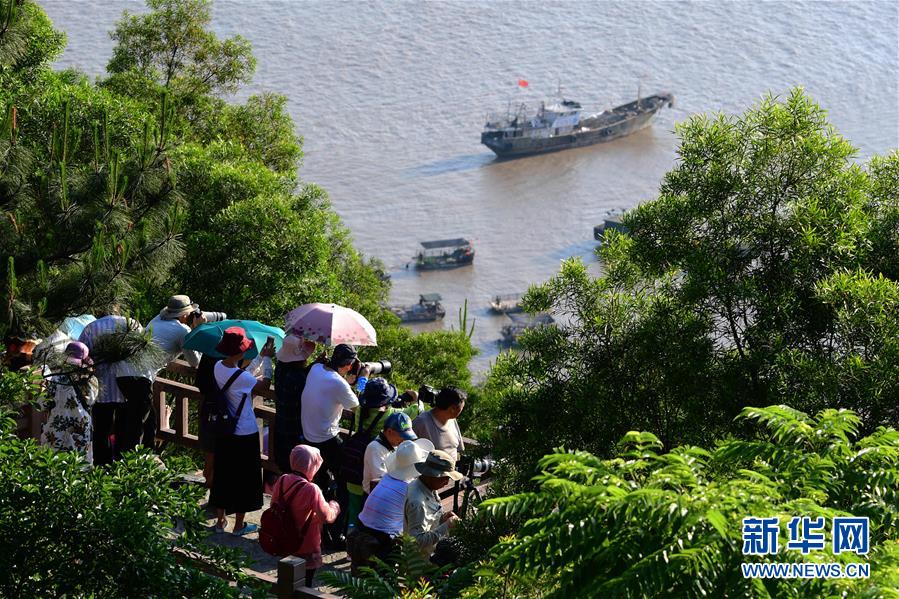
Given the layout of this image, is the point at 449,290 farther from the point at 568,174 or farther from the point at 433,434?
the point at 433,434

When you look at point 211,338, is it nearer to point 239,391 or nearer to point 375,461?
point 239,391

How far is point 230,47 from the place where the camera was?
29.8 meters

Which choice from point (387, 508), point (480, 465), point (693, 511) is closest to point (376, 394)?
point (387, 508)

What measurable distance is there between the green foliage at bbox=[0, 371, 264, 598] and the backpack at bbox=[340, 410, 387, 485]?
2010mm

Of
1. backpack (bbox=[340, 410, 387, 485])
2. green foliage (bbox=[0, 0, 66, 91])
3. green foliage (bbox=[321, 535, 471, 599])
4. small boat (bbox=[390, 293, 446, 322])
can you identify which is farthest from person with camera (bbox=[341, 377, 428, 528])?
small boat (bbox=[390, 293, 446, 322])

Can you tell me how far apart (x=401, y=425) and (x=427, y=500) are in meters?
0.65

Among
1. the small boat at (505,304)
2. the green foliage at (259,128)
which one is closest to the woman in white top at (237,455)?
the green foliage at (259,128)

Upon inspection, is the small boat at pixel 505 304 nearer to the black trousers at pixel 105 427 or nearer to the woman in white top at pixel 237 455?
the black trousers at pixel 105 427

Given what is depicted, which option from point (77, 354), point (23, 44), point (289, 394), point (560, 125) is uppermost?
point (23, 44)

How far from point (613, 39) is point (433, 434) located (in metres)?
96.9

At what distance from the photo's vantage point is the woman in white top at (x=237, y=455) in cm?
912

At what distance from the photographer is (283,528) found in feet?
26.6

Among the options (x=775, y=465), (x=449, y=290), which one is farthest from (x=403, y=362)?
(x=449, y=290)

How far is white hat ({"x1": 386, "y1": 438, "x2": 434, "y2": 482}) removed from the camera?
26.3ft
